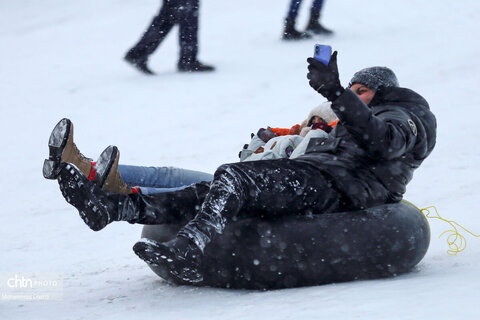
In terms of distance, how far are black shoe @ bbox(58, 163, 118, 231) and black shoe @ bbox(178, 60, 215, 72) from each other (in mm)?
5135

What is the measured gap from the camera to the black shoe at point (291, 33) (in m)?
8.93

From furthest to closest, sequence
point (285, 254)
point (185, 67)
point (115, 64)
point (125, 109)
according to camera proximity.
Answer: point (115, 64), point (185, 67), point (125, 109), point (285, 254)

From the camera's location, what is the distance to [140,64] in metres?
8.05

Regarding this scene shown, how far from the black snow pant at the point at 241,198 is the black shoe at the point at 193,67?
483cm

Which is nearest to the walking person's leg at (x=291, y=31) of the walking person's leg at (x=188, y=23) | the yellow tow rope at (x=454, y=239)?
the walking person's leg at (x=188, y=23)

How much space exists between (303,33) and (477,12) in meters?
2.54

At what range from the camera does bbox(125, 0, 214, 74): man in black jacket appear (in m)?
7.64

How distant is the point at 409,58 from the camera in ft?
26.6

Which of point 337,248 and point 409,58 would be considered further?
point 409,58

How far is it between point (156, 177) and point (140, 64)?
4406mm

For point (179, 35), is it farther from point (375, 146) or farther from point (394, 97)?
point (375, 146)

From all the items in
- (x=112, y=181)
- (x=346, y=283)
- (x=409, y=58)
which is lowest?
(x=346, y=283)

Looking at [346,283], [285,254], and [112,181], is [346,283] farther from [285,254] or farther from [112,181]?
[112,181]

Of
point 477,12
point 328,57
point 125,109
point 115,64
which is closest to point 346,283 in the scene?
point 328,57
